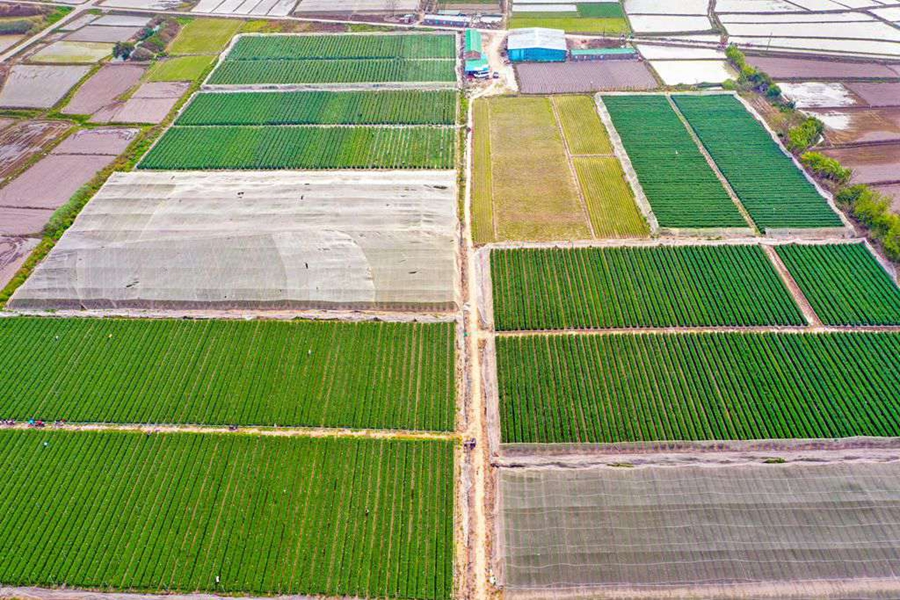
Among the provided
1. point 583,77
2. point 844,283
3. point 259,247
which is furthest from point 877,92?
point 259,247

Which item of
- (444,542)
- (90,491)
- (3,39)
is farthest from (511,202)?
(3,39)

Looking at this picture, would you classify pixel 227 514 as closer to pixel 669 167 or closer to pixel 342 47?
pixel 669 167

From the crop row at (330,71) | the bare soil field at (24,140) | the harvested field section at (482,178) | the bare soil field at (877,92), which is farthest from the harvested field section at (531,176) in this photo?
the bare soil field at (24,140)

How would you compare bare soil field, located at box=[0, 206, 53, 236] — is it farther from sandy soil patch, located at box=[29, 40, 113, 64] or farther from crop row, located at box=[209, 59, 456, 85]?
sandy soil patch, located at box=[29, 40, 113, 64]

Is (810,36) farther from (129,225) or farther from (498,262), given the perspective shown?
(129,225)

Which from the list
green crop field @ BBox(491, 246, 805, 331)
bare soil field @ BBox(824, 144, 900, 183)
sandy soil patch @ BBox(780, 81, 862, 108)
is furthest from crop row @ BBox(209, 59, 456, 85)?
bare soil field @ BBox(824, 144, 900, 183)

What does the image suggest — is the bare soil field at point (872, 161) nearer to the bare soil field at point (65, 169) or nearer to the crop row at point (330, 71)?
the crop row at point (330, 71)
